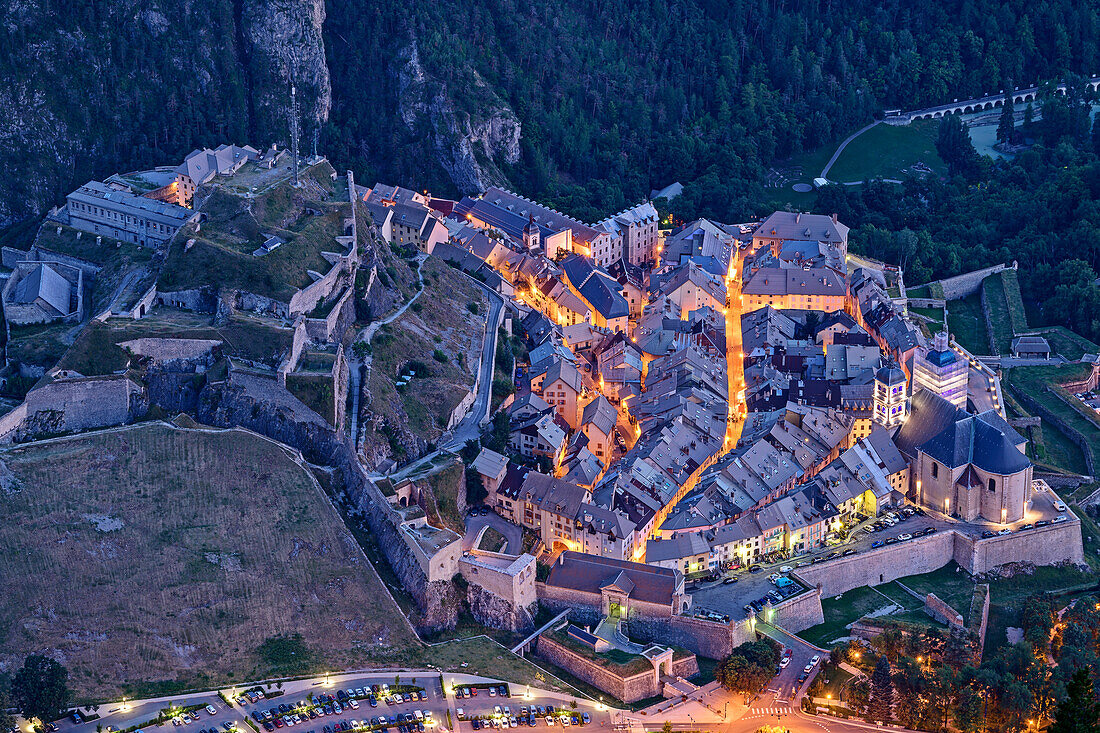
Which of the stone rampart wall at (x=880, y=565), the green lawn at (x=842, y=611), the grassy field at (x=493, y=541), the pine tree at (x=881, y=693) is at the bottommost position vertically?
the pine tree at (x=881, y=693)

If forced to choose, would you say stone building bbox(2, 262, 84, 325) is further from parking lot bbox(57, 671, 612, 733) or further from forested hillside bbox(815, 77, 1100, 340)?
forested hillside bbox(815, 77, 1100, 340)

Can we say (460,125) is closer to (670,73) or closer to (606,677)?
(670,73)

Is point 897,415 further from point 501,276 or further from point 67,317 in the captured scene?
point 67,317

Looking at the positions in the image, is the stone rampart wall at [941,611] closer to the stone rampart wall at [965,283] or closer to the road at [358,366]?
the road at [358,366]

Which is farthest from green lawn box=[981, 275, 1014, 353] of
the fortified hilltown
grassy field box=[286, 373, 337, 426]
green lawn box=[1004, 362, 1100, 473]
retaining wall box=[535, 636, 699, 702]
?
grassy field box=[286, 373, 337, 426]

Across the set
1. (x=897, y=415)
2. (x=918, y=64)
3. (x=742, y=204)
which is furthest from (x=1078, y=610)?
(x=918, y=64)

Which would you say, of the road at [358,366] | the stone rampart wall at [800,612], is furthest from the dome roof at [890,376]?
the road at [358,366]
